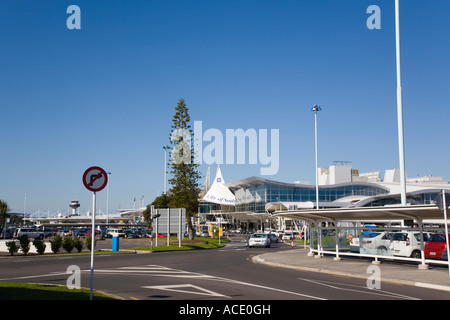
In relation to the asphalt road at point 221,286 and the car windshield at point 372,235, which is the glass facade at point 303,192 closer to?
the car windshield at point 372,235

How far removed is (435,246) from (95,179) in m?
19.8

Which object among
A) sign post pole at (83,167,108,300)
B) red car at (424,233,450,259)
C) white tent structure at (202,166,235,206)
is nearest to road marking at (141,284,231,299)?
sign post pole at (83,167,108,300)

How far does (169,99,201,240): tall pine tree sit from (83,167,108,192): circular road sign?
4635 centimetres

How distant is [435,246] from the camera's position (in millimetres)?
23266

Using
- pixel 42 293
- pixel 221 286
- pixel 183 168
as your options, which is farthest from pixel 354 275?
pixel 183 168

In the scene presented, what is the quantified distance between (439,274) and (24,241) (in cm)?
2537

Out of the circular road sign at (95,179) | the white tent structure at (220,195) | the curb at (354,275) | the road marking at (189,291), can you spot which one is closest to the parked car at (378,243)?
the curb at (354,275)

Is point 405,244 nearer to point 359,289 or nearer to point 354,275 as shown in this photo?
point 354,275

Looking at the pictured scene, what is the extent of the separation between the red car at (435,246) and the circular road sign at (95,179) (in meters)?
19.5

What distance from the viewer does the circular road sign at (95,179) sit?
32.4 ft

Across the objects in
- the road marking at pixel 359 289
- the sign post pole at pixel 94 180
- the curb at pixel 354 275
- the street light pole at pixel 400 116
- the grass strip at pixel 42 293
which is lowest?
the curb at pixel 354 275
